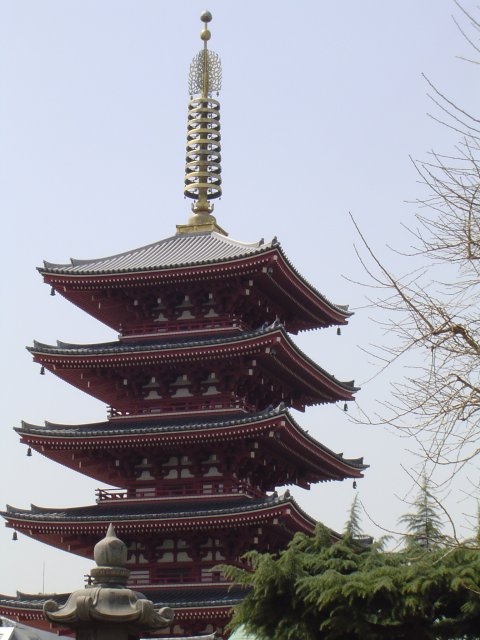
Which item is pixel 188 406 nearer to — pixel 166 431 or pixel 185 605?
pixel 166 431

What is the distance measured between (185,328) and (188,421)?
3.75 meters

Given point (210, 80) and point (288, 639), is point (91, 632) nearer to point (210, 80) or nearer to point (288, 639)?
point (288, 639)

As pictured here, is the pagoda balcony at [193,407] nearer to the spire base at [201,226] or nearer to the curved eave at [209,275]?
the curved eave at [209,275]

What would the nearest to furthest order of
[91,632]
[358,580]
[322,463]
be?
[91,632] < [358,580] < [322,463]

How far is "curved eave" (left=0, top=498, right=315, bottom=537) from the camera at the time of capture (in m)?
39.6

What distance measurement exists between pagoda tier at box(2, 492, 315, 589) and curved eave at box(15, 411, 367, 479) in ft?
6.89

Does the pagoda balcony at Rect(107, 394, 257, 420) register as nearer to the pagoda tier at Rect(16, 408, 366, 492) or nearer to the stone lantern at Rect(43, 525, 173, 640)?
the pagoda tier at Rect(16, 408, 366, 492)

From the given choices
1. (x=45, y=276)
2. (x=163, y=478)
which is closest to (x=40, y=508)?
(x=163, y=478)

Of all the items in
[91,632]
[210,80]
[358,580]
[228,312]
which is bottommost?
[91,632]

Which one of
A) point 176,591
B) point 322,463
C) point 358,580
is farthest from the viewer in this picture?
point 322,463

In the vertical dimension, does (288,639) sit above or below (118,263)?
below

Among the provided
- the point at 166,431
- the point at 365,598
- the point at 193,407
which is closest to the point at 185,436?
the point at 166,431

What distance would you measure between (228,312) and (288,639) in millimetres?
20900

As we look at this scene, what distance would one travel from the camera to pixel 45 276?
45.4 meters
